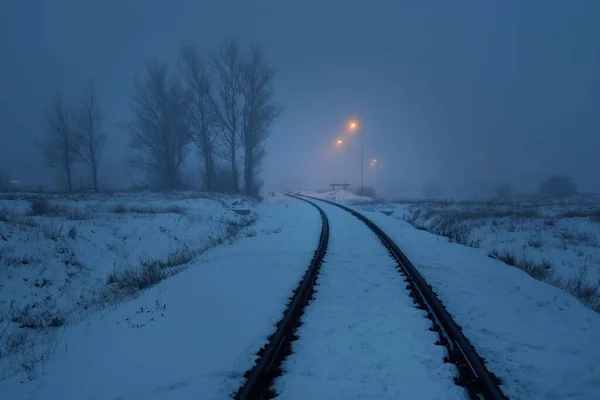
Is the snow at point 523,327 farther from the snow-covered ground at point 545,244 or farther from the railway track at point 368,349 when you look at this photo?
the snow-covered ground at point 545,244

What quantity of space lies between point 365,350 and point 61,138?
45.9 m

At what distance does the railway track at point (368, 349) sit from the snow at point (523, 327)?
341mm

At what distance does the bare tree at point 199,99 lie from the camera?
104 feet

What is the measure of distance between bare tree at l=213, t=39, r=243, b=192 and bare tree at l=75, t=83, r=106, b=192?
16332 mm

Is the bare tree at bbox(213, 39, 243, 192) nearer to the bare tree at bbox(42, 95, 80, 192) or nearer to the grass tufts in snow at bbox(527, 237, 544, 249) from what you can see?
the bare tree at bbox(42, 95, 80, 192)

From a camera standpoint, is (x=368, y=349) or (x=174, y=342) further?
(x=174, y=342)

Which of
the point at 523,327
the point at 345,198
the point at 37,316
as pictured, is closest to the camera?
the point at 523,327

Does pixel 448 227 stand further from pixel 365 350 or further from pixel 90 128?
pixel 90 128

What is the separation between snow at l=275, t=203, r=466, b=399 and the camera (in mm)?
2785

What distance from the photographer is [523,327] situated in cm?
416

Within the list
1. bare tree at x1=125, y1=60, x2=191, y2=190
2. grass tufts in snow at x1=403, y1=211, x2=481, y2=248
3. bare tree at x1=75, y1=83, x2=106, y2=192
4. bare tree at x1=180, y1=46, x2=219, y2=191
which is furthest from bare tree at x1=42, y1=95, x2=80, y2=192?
grass tufts in snow at x1=403, y1=211, x2=481, y2=248

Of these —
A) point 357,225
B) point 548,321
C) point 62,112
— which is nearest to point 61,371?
point 548,321

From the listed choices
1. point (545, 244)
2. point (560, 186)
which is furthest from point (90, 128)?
point (560, 186)

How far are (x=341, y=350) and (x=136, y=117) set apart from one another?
35425mm
